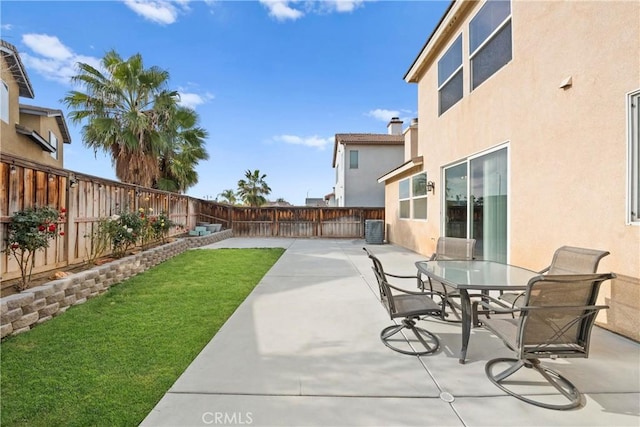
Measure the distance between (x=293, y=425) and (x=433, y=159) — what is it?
770 cm

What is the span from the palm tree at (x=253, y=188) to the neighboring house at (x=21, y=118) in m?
12.9

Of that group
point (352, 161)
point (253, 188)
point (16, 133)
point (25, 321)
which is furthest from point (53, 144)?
point (352, 161)

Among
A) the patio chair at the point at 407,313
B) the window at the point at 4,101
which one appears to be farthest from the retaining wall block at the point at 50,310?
the window at the point at 4,101

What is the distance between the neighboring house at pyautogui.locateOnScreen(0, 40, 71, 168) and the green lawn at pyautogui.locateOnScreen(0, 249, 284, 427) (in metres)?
6.44

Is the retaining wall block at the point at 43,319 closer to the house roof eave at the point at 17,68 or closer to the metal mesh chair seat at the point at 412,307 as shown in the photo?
the metal mesh chair seat at the point at 412,307

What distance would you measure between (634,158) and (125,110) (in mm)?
13348

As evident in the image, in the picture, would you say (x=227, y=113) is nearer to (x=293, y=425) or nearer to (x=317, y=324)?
(x=317, y=324)

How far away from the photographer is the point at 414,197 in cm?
988

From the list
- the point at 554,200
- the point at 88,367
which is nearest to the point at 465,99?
the point at 554,200

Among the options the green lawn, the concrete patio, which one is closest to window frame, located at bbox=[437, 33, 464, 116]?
the concrete patio

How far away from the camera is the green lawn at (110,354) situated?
6.55 ft

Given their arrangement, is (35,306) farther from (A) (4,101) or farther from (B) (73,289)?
(A) (4,101)

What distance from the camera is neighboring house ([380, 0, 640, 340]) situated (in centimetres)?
312

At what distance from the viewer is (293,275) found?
6.40m
